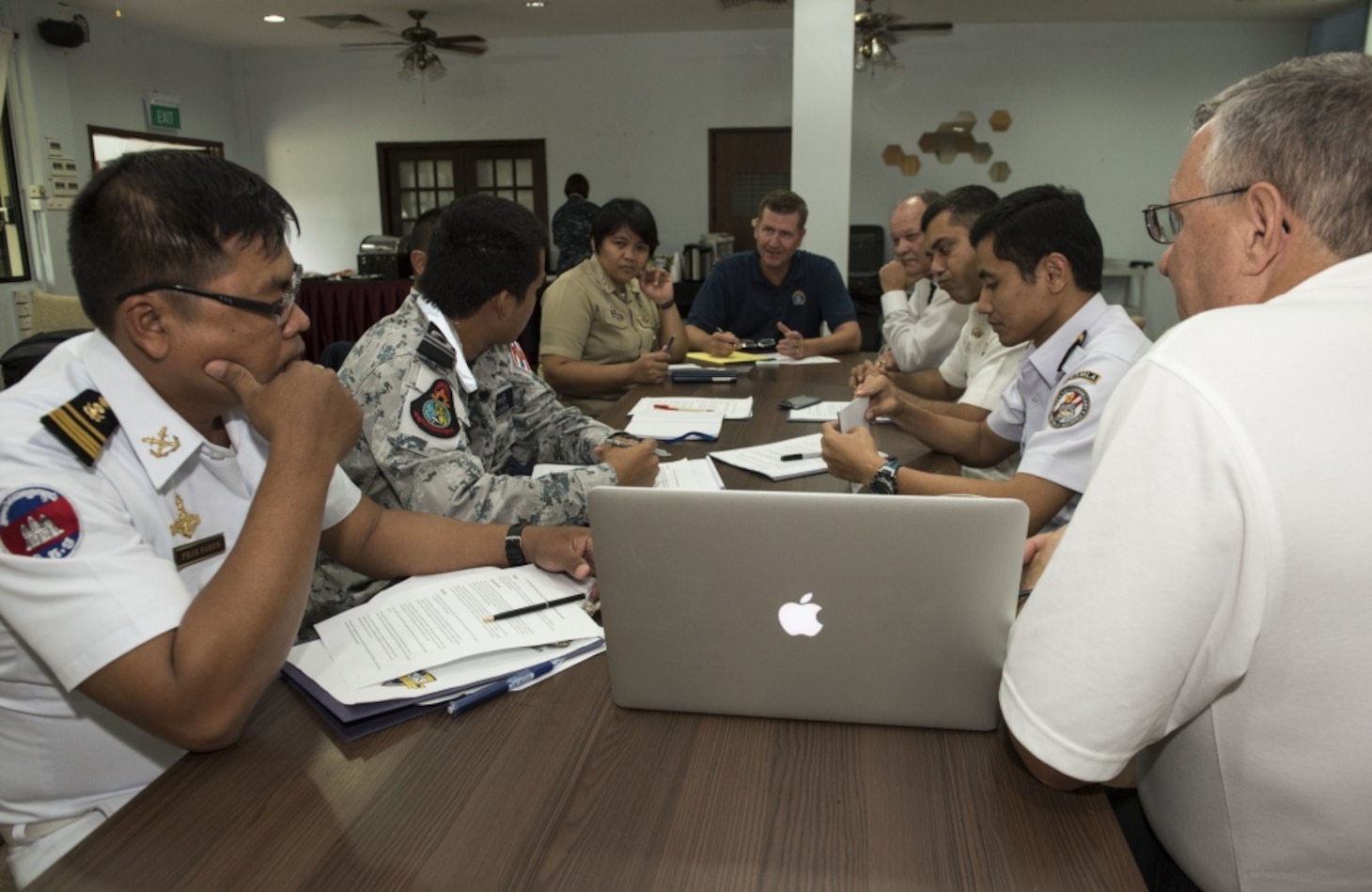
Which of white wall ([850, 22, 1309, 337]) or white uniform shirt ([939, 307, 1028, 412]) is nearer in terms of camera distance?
white uniform shirt ([939, 307, 1028, 412])

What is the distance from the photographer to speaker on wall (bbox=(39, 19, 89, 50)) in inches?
256

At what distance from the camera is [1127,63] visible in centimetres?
782

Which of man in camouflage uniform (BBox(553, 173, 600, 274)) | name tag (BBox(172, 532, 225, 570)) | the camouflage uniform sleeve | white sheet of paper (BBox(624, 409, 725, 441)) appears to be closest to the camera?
name tag (BBox(172, 532, 225, 570))

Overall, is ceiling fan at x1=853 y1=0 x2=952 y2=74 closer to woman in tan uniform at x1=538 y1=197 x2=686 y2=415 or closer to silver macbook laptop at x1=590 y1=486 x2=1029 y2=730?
woman in tan uniform at x1=538 y1=197 x2=686 y2=415

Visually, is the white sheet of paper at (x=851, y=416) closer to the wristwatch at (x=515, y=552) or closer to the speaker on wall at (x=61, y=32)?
the wristwatch at (x=515, y=552)

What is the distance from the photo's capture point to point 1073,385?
5.32ft

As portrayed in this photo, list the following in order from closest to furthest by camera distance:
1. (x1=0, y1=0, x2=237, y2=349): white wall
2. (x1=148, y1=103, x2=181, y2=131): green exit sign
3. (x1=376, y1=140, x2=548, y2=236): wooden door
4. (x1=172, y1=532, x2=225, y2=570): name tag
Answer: (x1=172, y1=532, x2=225, y2=570): name tag
(x1=0, y1=0, x2=237, y2=349): white wall
(x1=148, y1=103, x2=181, y2=131): green exit sign
(x1=376, y1=140, x2=548, y2=236): wooden door

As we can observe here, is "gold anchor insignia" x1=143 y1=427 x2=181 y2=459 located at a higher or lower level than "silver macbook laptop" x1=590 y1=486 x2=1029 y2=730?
higher

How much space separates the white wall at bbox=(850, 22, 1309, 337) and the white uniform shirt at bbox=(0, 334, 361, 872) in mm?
8024

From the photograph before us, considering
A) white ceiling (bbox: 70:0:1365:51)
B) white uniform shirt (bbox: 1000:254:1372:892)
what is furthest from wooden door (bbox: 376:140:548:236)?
white uniform shirt (bbox: 1000:254:1372:892)

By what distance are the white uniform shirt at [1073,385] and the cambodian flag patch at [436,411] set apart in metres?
1.03

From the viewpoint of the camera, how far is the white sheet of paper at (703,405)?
242 centimetres

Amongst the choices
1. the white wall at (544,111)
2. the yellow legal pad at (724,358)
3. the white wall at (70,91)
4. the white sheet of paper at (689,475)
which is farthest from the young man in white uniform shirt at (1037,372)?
the white wall at (544,111)

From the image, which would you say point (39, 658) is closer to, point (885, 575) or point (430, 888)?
point (430, 888)
